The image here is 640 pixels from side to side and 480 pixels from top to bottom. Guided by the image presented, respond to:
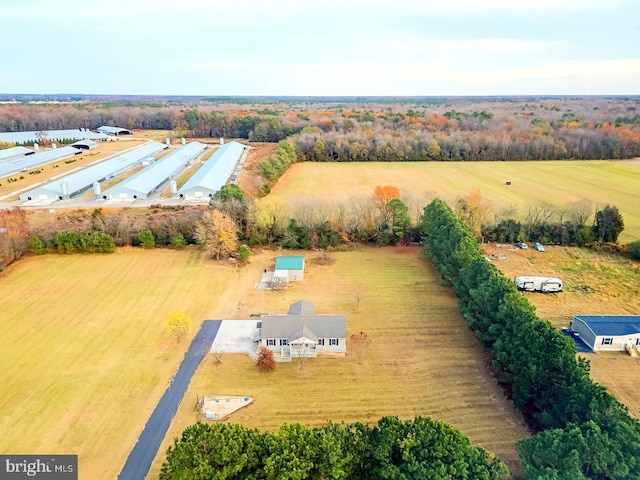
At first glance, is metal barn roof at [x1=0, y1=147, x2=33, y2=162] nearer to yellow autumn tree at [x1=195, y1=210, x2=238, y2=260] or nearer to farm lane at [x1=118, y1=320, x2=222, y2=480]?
yellow autumn tree at [x1=195, y1=210, x2=238, y2=260]

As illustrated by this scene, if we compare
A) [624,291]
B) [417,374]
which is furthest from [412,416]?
[624,291]

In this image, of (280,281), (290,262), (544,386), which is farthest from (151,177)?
(544,386)

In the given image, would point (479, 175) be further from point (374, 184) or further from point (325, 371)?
point (325, 371)

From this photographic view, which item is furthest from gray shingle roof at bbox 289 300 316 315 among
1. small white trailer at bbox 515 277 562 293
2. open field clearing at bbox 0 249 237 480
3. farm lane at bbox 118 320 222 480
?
small white trailer at bbox 515 277 562 293

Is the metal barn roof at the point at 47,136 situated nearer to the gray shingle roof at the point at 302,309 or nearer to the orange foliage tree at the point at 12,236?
the orange foliage tree at the point at 12,236

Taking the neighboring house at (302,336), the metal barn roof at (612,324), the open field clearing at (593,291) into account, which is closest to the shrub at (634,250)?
the open field clearing at (593,291)
